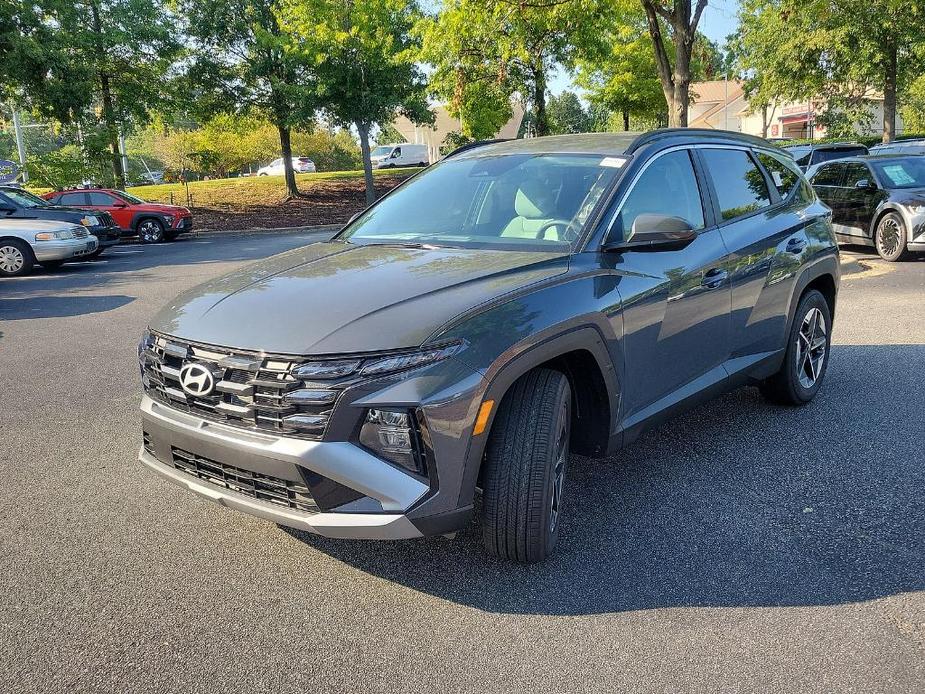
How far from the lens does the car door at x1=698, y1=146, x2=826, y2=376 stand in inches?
177

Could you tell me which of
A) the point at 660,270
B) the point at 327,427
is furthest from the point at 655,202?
the point at 327,427

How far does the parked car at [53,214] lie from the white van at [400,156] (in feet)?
116

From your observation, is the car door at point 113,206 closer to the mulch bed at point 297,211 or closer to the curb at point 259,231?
the curb at point 259,231

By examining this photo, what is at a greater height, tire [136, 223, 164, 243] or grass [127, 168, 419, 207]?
grass [127, 168, 419, 207]

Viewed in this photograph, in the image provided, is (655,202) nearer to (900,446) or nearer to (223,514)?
(900,446)

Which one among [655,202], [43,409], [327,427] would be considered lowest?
[43,409]

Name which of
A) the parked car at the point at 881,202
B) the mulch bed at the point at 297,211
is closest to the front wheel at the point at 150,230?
the mulch bed at the point at 297,211

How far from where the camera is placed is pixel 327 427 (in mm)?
2807

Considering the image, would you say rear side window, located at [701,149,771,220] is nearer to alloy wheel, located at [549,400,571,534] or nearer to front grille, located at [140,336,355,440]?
alloy wheel, located at [549,400,571,534]

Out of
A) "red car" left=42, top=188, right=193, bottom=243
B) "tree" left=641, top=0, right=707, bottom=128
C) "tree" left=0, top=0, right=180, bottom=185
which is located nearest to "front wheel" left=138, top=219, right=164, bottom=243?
"red car" left=42, top=188, right=193, bottom=243

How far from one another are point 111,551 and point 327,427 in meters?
1.46

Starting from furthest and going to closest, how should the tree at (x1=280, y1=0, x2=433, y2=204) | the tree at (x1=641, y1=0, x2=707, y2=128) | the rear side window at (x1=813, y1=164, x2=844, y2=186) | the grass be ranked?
the grass < the tree at (x1=280, y1=0, x2=433, y2=204) < the tree at (x1=641, y1=0, x2=707, y2=128) < the rear side window at (x1=813, y1=164, x2=844, y2=186)

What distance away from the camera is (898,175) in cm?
1233

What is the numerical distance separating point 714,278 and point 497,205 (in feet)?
3.92
